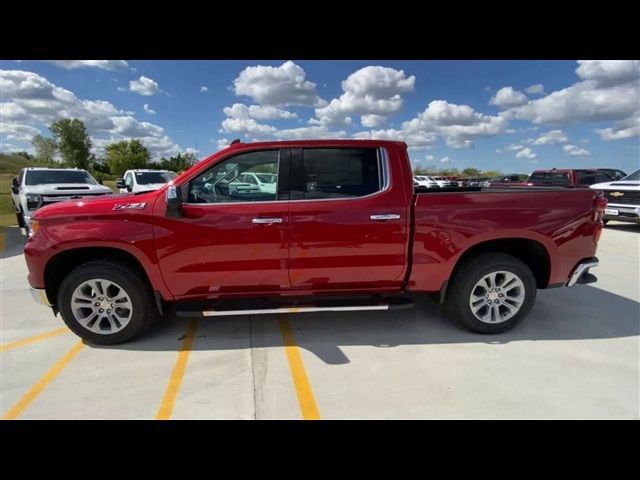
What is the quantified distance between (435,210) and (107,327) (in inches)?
136

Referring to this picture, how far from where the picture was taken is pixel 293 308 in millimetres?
3566

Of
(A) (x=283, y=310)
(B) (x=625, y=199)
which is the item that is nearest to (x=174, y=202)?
(A) (x=283, y=310)

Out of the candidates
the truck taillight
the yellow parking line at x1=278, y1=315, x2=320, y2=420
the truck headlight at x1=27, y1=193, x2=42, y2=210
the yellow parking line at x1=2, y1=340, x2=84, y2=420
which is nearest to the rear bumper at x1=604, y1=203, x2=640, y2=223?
the truck taillight

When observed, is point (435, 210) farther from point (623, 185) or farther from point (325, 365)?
point (623, 185)

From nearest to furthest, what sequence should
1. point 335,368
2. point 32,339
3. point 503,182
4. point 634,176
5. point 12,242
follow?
point 335,368
point 32,339
point 12,242
point 503,182
point 634,176

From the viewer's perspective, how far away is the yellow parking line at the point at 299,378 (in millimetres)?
2686

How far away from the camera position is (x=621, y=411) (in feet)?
8.72

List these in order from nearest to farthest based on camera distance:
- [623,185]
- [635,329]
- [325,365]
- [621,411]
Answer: [621,411] < [325,365] < [635,329] < [623,185]

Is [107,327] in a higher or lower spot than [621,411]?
higher

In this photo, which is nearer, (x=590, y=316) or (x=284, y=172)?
(x=284, y=172)

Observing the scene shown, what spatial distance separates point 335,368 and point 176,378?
1.36 meters

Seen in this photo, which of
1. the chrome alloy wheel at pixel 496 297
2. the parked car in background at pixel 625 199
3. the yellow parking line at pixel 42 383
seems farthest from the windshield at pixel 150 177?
the parked car in background at pixel 625 199

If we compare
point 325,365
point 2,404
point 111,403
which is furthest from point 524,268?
point 2,404

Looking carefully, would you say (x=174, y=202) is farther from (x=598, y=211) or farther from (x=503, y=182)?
(x=503, y=182)
